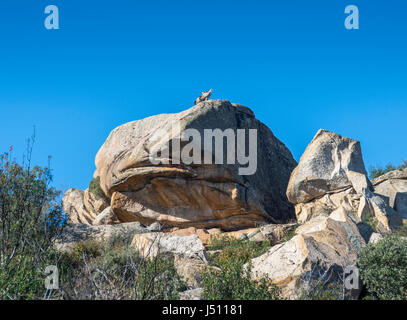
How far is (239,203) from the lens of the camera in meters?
27.4

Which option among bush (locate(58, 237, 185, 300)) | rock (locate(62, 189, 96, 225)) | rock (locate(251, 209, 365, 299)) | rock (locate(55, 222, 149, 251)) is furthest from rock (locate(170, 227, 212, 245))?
rock (locate(62, 189, 96, 225))

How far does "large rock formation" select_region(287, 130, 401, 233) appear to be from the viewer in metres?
24.8

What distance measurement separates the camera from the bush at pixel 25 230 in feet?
37.7

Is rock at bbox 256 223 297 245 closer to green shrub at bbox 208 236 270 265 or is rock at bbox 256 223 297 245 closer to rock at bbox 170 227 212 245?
green shrub at bbox 208 236 270 265

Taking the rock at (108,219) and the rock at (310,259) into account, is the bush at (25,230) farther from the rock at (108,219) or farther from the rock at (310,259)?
the rock at (108,219)

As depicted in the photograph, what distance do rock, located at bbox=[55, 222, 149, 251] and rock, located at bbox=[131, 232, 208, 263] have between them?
3174 mm

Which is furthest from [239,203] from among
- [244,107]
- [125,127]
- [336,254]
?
[336,254]

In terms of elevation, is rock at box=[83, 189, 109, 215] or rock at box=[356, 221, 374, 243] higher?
rock at box=[83, 189, 109, 215]

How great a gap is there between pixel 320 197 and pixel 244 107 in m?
8.97

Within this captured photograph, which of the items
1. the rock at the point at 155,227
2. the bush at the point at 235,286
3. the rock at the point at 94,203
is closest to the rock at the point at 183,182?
the rock at the point at 155,227

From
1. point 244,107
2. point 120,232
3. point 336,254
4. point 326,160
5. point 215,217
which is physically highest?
point 244,107

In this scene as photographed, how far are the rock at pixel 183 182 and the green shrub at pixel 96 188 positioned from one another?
3.09 meters
